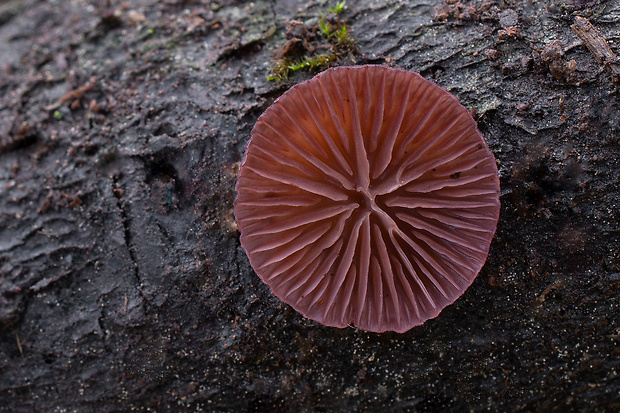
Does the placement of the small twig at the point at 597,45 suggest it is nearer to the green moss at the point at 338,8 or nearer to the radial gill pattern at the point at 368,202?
the radial gill pattern at the point at 368,202

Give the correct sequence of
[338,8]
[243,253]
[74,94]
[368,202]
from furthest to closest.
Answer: [74,94] < [338,8] < [243,253] < [368,202]

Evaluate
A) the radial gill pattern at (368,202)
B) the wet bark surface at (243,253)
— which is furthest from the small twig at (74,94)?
the radial gill pattern at (368,202)

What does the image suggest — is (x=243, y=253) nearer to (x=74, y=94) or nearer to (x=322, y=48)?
(x=322, y=48)

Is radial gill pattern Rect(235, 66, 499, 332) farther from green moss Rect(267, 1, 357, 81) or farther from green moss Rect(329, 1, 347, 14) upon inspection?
green moss Rect(329, 1, 347, 14)

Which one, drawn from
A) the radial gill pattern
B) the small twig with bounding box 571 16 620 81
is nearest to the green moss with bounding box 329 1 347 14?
the radial gill pattern

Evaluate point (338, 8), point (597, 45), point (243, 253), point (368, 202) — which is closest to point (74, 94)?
point (243, 253)

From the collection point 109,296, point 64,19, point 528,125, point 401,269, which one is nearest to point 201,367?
point 109,296
